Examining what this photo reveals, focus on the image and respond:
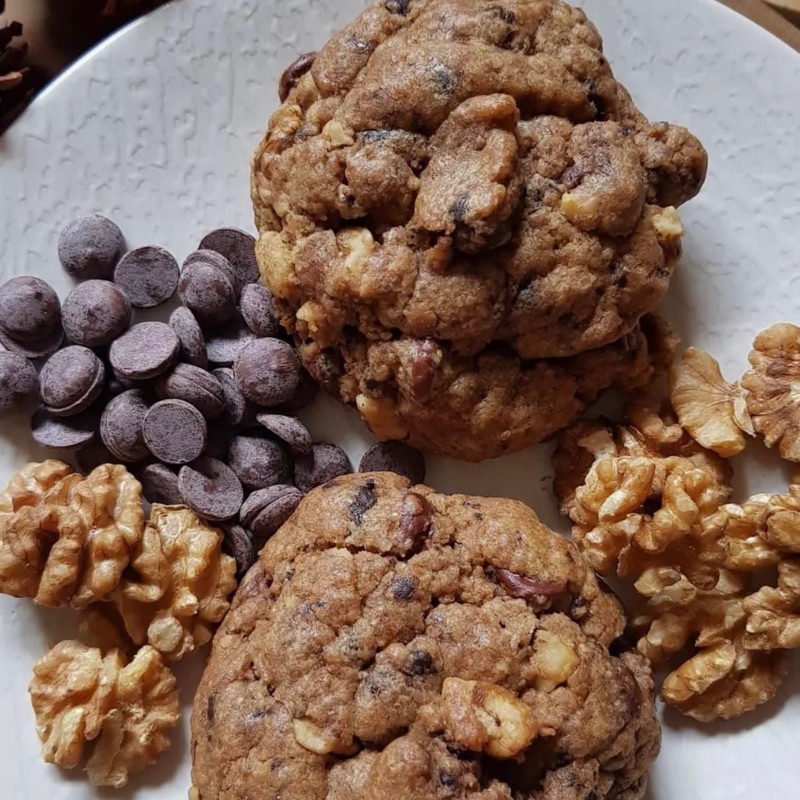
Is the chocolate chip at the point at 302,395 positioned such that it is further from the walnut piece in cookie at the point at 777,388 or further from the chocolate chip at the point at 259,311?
the walnut piece in cookie at the point at 777,388

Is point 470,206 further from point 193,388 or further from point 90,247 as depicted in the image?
point 90,247

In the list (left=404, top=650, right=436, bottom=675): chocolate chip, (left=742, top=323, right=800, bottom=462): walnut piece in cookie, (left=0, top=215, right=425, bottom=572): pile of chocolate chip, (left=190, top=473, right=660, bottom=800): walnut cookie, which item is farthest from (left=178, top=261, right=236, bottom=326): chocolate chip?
(left=742, top=323, right=800, bottom=462): walnut piece in cookie

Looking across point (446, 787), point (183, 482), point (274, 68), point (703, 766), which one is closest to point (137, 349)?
point (183, 482)

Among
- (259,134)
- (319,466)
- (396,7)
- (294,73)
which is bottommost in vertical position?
(319,466)

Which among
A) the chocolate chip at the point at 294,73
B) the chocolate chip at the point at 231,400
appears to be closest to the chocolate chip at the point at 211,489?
the chocolate chip at the point at 231,400

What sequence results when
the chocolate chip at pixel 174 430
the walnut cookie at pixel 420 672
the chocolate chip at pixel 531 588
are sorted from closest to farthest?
the walnut cookie at pixel 420 672 → the chocolate chip at pixel 531 588 → the chocolate chip at pixel 174 430

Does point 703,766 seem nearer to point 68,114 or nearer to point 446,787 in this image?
point 446,787

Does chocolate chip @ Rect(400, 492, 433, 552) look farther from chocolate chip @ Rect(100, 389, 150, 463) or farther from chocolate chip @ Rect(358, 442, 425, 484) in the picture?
chocolate chip @ Rect(100, 389, 150, 463)

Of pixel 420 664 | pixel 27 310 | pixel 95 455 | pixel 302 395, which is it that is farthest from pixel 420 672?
pixel 27 310
